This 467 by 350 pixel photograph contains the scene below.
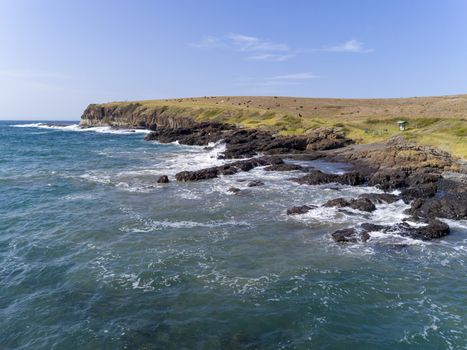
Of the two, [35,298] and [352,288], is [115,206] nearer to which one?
[35,298]

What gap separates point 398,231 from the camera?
22.2 metres

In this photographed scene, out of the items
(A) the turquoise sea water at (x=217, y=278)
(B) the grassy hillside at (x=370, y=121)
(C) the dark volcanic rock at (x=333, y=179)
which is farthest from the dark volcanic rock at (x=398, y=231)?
(B) the grassy hillside at (x=370, y=121)

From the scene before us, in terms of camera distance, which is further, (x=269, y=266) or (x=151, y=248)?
→ (x=151, y=248)

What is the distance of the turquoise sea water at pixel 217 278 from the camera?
12898 mm

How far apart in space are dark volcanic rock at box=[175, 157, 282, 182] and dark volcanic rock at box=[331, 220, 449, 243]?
62.1ft

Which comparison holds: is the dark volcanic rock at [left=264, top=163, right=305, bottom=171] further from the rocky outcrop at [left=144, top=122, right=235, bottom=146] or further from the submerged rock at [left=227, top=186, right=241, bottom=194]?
the rocky outcrop at [left=144, top=122, right=235, bottom=146]

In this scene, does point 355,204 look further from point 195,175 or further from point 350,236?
point 195,175

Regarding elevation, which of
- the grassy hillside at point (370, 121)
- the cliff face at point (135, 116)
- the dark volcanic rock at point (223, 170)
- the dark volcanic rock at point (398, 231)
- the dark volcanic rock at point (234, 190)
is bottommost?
the dark volcanic rock at point (398, 231)

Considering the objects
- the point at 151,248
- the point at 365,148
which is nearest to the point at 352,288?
the point at 151,248

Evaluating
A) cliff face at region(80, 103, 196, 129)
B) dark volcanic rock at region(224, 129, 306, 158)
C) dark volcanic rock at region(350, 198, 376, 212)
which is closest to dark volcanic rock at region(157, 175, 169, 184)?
dark volcanic rock at region(224, 129, 306, 158)

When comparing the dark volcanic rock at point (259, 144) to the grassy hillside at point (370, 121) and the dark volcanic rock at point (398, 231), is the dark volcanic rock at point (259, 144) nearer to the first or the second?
the grassy hillside at point (370, 121)

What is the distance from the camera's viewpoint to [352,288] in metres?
15.8

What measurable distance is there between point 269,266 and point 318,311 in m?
4.01

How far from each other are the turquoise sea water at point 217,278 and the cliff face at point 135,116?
7113 centimetres
